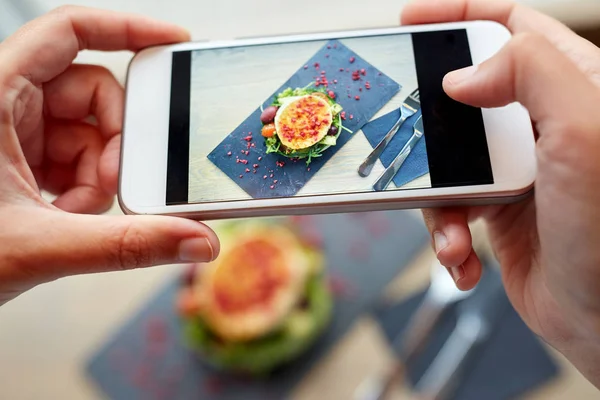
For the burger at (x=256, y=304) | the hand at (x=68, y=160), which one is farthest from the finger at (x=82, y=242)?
the burger at (x=256, y=304)

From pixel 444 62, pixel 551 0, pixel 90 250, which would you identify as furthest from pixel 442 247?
pixel 551 0

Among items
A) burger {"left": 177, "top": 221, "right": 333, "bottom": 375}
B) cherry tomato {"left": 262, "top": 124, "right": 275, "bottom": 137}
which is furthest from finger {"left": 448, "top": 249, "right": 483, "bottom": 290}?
burger {"left": 177, "top": 221, "right": 333, "bottom": 375}

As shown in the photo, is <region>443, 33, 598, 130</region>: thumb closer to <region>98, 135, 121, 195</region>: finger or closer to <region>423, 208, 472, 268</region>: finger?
<region>423, 208, 472, 268</region>: finger

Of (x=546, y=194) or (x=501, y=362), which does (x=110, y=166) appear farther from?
(x=501, y=362)

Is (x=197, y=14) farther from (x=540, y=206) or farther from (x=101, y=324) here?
(x=540, y=206)

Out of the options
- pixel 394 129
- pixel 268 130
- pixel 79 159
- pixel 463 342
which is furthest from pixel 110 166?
pixel 463 342

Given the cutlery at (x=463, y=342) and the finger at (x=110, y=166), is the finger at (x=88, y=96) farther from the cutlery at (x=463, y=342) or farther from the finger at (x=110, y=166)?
the cutlery at (x=463, y=342)
